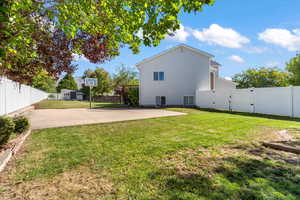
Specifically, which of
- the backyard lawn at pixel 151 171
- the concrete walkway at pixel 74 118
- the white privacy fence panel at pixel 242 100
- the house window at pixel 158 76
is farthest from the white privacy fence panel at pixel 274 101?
the house window at pixel 158 76

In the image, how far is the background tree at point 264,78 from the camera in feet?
70.3

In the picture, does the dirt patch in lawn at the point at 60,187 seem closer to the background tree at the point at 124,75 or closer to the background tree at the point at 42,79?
the background tree at the point at 42,79

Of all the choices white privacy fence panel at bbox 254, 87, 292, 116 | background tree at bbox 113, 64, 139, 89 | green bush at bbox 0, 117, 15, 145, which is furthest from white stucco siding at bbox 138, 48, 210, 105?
background tree at bbox 113, 64, 139, 89

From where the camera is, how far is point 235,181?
2.43 metres

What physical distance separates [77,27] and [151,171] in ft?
11.9

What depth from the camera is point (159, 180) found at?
2.47m

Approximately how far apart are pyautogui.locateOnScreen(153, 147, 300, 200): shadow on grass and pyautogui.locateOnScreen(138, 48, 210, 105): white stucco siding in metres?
15.1

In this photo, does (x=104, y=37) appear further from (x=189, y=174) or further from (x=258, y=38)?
(x=258, y=38)

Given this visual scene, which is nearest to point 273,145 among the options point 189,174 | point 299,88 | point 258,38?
point 189,174

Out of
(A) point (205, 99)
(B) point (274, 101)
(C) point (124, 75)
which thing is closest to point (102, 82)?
(C) point (124, 75)

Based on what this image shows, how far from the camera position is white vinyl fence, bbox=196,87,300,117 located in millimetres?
9602

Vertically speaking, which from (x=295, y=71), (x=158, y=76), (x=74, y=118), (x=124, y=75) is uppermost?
(x=124, y=75)

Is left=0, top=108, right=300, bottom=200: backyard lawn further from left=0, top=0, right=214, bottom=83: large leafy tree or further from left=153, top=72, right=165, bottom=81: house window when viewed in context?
left=153, top=72, right=165, bottom=81: house window

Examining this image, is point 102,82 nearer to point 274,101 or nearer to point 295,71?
point 274,101
